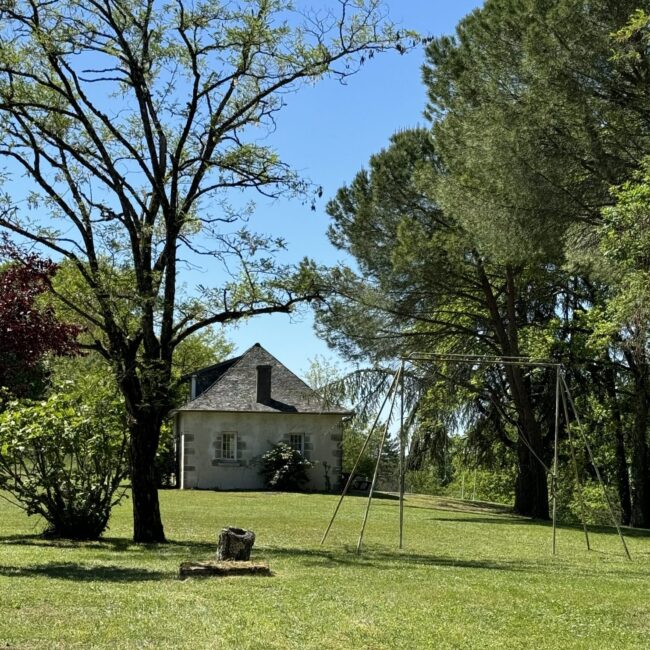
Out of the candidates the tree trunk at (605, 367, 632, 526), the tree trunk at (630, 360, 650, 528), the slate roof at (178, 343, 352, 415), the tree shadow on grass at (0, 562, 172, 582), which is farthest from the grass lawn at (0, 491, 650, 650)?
the slate roof at (178, 343, 352, 415)

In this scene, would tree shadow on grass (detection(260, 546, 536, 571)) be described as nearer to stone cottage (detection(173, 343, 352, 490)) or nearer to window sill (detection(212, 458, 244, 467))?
Answer: stone cottage (detection(173, 343, 352, 490))

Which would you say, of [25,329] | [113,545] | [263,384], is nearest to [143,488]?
[113,545]

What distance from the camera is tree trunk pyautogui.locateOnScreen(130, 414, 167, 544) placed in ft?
42.9

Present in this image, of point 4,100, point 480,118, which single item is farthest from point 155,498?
point 480,118

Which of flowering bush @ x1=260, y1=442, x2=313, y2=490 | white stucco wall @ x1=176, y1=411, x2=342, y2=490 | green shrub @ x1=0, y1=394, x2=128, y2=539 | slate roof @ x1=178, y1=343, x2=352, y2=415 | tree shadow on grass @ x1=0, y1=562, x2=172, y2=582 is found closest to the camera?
tree shadow on grass @ x1=0, y1=562, x2=172, y2=582

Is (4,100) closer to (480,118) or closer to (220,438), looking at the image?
(480,118)

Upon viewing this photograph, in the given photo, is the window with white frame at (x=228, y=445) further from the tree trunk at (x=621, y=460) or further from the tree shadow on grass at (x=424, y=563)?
the tree shadow on grass at (x=424, y=563)

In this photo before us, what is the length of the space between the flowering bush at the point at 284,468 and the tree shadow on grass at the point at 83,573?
21.3 meters

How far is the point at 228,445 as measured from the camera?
32156 mm

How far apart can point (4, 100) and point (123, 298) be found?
3332mm

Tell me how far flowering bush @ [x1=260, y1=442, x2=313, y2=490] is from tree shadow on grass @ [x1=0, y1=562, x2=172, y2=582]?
21272 mm

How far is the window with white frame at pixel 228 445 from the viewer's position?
32031 mm

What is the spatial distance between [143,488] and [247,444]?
746 inches

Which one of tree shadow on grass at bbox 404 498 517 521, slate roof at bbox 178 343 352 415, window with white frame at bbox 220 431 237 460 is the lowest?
tree shadow on grass at bbox 404 498 517 521
